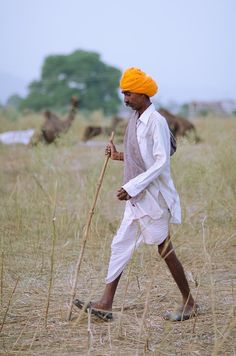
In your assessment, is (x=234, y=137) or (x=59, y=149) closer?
(x=234, y=137)

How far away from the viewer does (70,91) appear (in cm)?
3647

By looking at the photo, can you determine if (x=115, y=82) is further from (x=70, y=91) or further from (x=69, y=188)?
(x=69, y=188)

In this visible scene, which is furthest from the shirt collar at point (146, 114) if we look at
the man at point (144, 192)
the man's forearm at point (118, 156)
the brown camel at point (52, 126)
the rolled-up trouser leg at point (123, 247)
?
the brown camel at point (52, 126)

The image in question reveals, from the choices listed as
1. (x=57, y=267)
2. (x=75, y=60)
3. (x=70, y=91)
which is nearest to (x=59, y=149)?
(x=57, y=267)

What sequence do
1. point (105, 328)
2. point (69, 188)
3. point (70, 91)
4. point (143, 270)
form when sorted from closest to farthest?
1. point (105, 328)
2. point (143, 270)
3. point (69, 188)
4. point (70, 91)

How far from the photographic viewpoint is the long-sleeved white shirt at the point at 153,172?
391cm

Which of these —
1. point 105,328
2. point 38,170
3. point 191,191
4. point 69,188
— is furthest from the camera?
point 38,170

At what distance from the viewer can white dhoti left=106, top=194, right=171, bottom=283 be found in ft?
13.3

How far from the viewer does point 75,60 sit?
38.6 metres

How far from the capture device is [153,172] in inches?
154

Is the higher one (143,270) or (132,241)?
(132,241)

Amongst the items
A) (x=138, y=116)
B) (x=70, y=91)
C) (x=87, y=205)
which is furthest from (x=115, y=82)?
(x=138, y=116)

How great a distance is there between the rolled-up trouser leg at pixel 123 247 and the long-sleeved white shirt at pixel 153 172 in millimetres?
78

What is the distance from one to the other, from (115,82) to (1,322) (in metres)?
33.1
